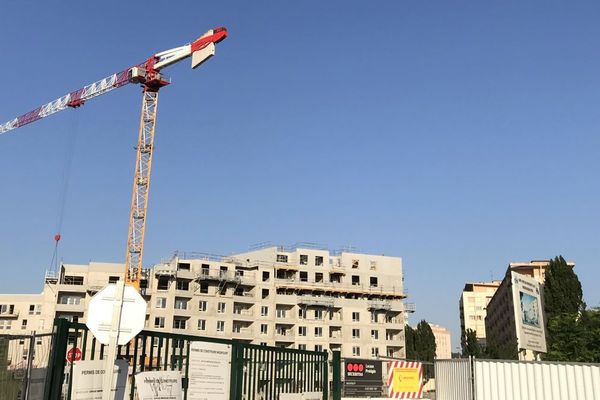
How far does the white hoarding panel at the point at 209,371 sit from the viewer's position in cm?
881

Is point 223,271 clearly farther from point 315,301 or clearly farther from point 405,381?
point 405,381

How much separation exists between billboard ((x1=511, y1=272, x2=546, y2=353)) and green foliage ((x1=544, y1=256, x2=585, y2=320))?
26483 millimetres

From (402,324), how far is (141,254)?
141 ft

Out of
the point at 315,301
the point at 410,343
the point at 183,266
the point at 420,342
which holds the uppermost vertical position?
the point at 183,266

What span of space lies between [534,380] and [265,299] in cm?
7160

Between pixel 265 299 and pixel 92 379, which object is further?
pixel 265 299

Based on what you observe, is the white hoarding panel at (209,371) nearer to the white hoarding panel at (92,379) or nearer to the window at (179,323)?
the white hoarding panel at (92,379)

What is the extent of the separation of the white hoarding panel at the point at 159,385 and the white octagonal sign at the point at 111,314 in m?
1.01

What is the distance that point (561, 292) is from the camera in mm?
63438

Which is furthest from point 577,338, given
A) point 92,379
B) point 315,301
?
point 315,301

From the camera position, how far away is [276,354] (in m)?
11.4


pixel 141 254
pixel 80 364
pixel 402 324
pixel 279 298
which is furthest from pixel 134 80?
pixel 80 364

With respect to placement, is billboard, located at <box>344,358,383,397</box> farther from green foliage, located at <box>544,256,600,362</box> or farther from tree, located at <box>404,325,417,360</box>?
tree, located at <box>404,325,417,360</box>

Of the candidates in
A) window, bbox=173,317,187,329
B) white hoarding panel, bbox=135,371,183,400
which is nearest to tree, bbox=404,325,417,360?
window, bbox=173,317,187,329
